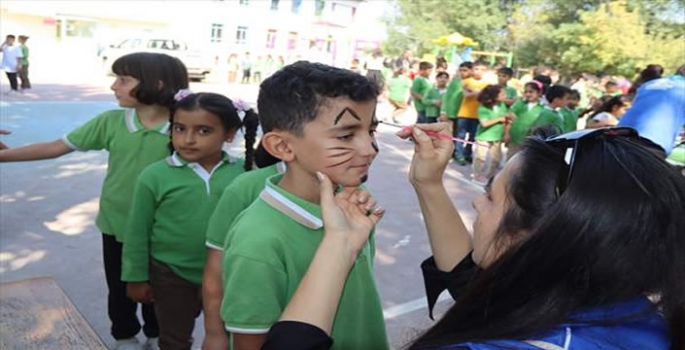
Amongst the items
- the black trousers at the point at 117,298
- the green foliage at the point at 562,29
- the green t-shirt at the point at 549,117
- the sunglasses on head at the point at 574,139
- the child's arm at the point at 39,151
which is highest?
the green foliage at the point at 562,29

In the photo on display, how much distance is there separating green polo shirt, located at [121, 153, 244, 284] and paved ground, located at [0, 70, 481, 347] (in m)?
0.84

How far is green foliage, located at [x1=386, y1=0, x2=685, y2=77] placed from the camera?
22109mm

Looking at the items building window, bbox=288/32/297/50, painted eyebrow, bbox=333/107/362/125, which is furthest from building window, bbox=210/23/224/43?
painted eyebrow, bbox=333/107/362/125

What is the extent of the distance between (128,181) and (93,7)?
29.0m

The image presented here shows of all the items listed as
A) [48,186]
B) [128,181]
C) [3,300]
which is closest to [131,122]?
[128,181]

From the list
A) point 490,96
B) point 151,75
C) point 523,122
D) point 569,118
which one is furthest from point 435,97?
point 151,75

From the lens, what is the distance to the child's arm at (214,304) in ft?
5.82

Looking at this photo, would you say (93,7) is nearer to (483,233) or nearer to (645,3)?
(645,3)

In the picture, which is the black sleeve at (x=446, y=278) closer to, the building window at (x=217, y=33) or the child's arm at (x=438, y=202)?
the child's arm at (x=438, y=202)

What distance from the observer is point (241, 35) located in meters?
31.7

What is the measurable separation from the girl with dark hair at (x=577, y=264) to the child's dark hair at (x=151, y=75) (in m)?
1.70

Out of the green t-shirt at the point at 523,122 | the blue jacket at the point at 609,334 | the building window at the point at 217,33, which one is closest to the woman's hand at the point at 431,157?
the blue jacket at the point at 609,334

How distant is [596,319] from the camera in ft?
2.87

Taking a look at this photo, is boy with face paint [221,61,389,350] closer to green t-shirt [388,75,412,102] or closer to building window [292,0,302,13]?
green t-shirt [388,75,412,102]
